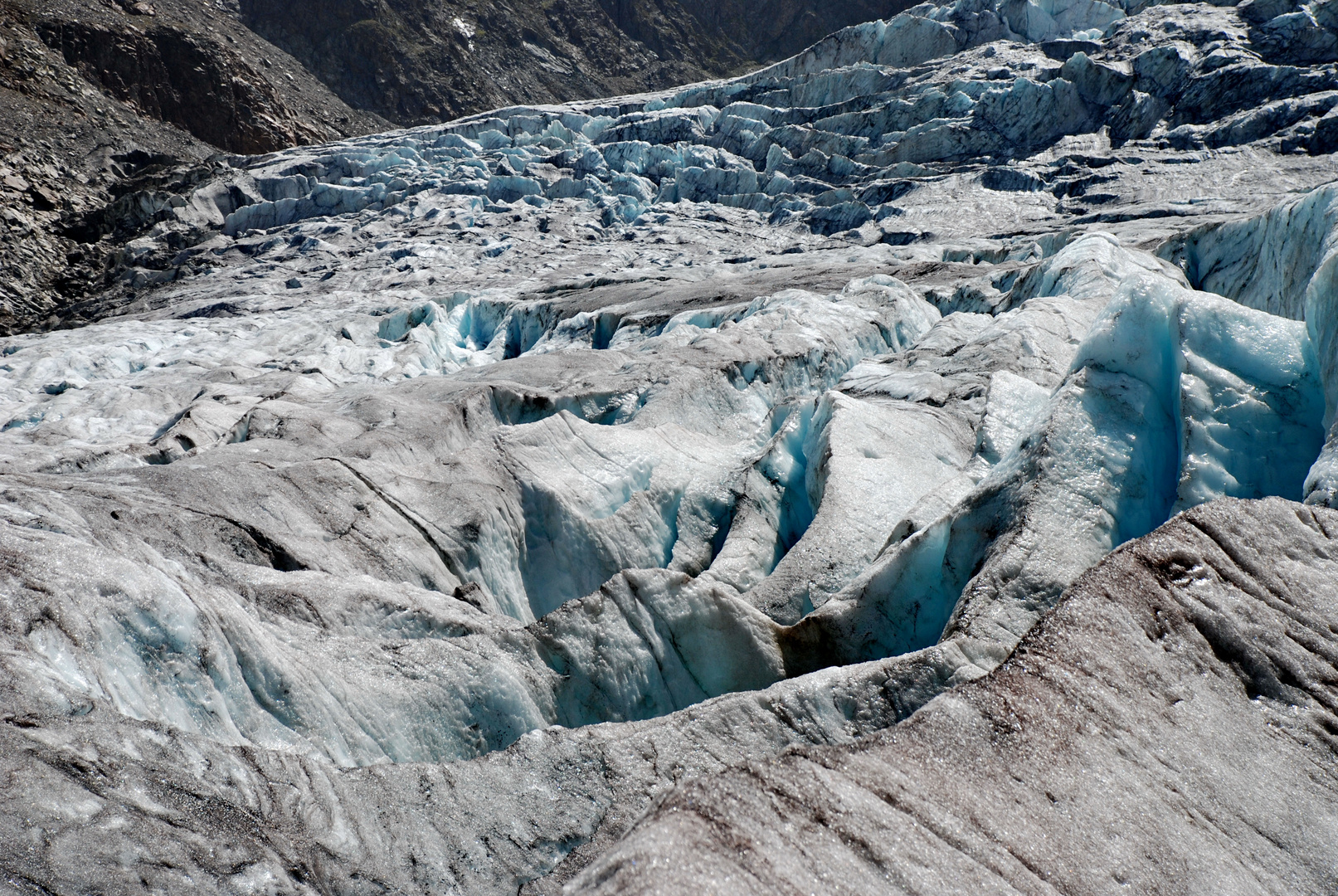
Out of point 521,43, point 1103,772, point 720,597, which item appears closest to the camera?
point 1103,772

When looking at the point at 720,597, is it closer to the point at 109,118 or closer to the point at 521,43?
the point at 109,118

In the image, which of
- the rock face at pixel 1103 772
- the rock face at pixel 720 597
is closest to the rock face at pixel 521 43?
the rock face at pixel 720 597

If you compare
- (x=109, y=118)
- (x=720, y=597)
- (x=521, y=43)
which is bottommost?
(x=109, y=118)

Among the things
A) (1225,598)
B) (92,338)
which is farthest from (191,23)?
(1225,598)

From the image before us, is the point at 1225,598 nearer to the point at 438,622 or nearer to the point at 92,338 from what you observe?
the point at 438,622

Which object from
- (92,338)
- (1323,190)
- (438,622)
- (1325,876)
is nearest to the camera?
(1325,876)

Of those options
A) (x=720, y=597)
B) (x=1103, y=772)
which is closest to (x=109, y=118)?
(x=720, y=597)
